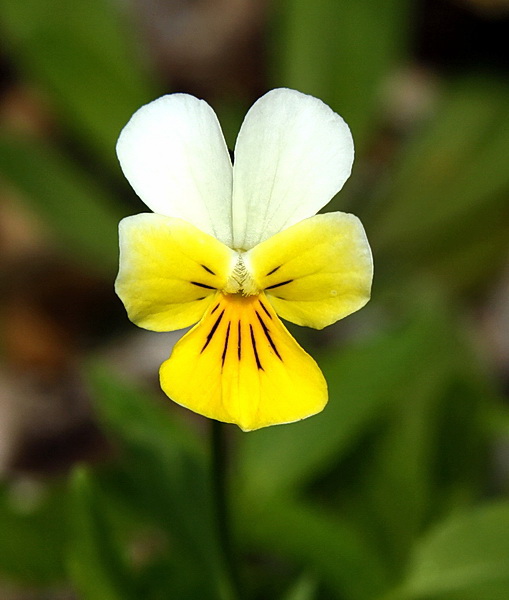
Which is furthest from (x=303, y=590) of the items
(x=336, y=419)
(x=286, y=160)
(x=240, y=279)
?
(x=286, y=160)

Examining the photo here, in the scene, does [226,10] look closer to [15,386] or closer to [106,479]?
[15,386]

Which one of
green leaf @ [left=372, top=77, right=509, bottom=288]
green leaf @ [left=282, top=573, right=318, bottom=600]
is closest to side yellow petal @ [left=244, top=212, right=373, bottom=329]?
green leaf @ [left=282, top=573, right=318, bottom=600]

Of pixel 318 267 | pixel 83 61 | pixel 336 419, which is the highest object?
pixel 83 61


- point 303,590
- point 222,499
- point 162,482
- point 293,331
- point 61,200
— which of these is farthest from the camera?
point 61,200

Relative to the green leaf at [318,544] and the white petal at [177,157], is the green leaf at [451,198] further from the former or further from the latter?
the white petal at [177,157]

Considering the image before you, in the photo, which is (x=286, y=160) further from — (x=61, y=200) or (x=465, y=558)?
(x=61, y=200)

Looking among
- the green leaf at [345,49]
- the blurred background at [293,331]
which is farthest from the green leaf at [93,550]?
the green leaf at [345,49]

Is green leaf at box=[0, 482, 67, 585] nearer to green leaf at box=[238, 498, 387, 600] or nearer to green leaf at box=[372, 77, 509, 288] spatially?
green leaf at box=[238, 498, 387, 600]
